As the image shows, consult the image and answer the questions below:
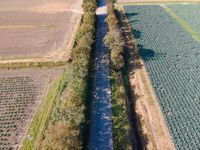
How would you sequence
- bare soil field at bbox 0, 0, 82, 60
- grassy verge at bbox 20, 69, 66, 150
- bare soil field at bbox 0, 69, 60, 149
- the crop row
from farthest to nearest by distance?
bare soil field at bbox 0, 0, 82, 60 < bare soil field at bbox 0, 69, 60, 149 < the crop row < grassy verge at bbox 20, 69, 66, 150

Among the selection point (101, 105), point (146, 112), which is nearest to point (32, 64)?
point (101, 105)

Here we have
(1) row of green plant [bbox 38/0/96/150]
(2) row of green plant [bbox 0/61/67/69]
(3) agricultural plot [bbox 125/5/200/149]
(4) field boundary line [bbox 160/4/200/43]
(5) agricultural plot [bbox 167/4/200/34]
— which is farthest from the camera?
(5) agricultural plot [bbox 167/4/200/34]

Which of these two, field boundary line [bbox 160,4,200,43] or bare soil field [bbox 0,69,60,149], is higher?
field boundary line [bbox 160,4,200,43]

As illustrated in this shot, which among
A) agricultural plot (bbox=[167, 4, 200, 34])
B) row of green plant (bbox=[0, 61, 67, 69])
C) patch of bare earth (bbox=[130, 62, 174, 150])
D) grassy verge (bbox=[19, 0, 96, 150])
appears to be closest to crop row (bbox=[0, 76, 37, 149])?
grassy verge (bbox=[19, 0, 96, 150])

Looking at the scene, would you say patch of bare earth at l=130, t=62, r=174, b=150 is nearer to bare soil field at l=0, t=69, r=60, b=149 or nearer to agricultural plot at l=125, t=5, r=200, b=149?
agricultural plot at l=125, t=5, r=200, b=149

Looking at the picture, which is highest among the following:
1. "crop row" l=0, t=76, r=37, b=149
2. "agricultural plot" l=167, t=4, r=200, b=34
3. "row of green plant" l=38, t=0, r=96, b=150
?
"row of green plant" l=38, t=0, r=96, b=150

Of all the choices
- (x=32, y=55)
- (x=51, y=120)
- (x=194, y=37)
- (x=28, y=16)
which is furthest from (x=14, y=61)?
(x=194, y=37)

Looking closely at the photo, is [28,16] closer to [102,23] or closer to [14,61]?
[102,23]

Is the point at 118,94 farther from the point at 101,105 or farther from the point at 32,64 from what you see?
the point at 32,64
